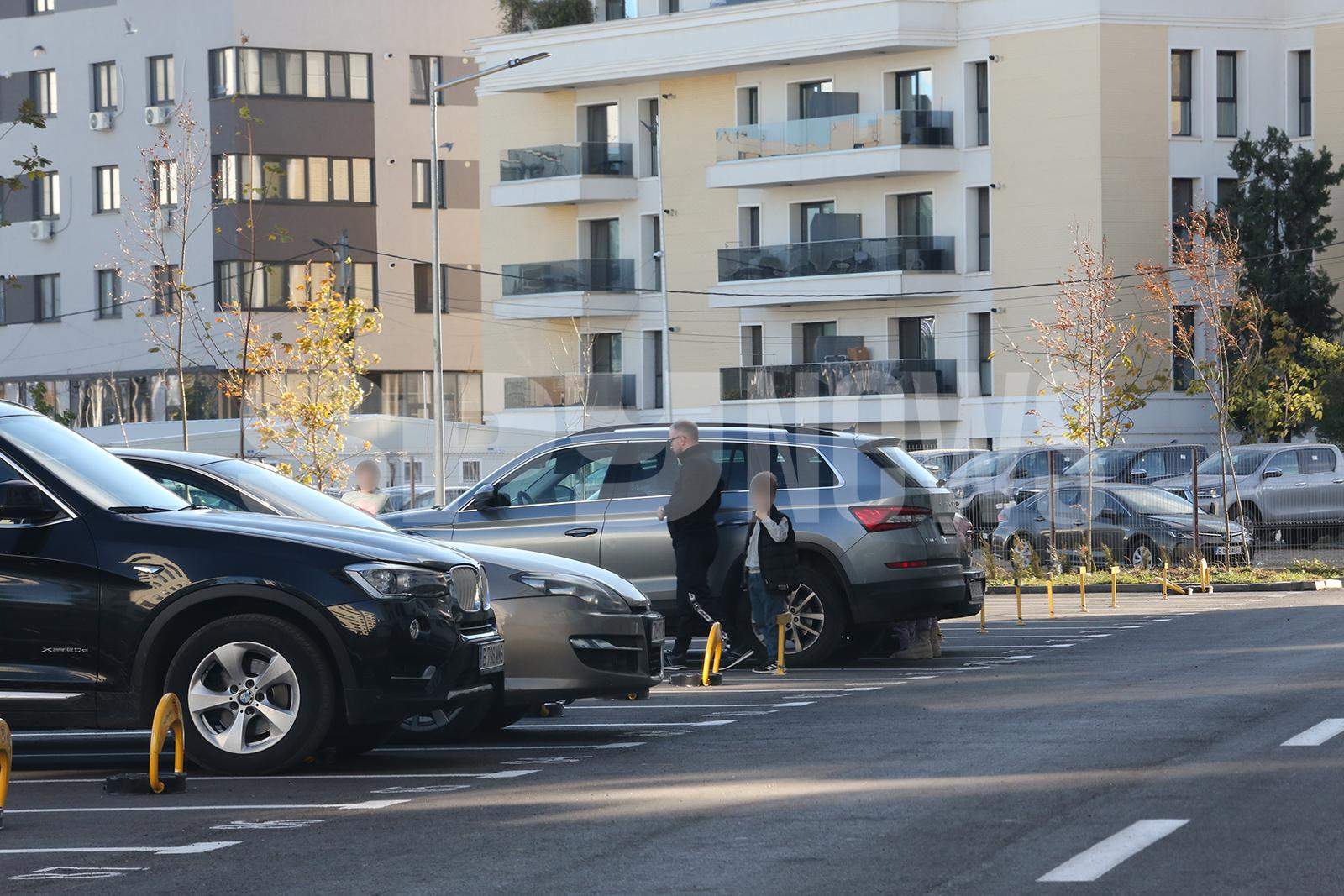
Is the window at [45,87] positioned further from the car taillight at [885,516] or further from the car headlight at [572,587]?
the car headlight at [572,587]

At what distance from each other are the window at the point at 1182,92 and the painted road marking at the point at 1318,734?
42.5m

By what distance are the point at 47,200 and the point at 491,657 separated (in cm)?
6444

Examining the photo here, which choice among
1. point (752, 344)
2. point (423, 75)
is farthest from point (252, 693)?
point (423, 75)

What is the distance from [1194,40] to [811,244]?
35.3 feet

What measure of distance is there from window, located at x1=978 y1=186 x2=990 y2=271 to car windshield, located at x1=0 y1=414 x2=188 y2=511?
146ft

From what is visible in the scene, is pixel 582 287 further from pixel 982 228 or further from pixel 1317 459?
pixel 1317 459

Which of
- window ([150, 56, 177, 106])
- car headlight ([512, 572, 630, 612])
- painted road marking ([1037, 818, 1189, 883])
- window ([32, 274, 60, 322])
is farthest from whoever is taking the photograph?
window ([32, 274, 60, 322])

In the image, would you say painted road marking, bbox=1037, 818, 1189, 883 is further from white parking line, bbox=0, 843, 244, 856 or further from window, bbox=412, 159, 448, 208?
window, bbox=412, 159, 448, 208

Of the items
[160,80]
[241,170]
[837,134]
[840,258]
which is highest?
[160,80]

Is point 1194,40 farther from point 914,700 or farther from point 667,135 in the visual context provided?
point 914,700

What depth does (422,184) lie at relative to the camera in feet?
227

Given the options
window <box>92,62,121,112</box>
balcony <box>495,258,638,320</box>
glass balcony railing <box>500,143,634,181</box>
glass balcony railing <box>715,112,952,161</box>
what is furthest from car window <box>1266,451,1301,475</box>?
window <box>92,62,121,112</box>

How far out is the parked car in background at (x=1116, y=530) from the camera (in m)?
30.8

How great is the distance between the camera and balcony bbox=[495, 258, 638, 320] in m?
60.1
